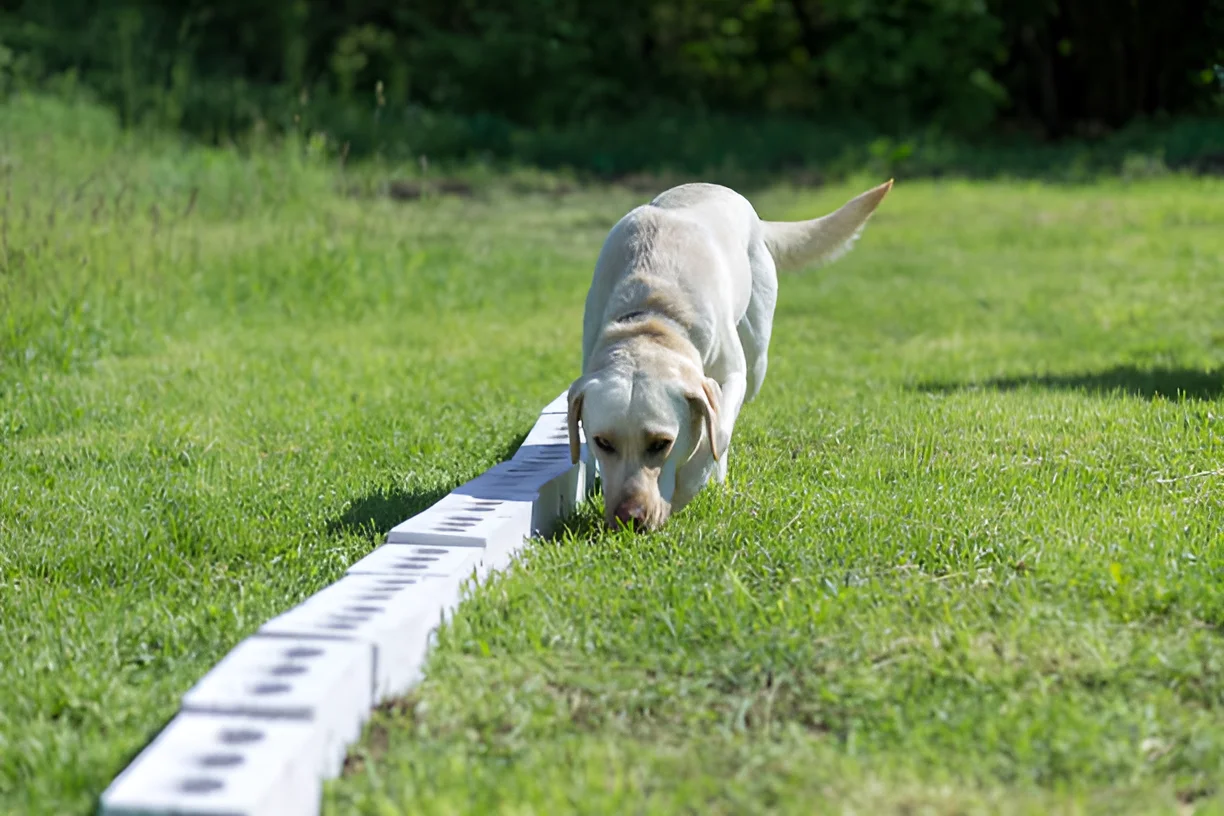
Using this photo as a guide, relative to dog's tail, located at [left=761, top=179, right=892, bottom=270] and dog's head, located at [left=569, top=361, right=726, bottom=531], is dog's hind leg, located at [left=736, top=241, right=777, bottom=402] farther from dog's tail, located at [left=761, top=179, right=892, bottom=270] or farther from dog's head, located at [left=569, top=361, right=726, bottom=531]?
dog's head, located at [left=569, top=361, right=726, bottom=531]

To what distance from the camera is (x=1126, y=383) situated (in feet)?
22.8

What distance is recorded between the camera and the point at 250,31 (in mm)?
31141

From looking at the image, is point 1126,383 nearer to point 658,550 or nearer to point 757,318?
point 757,318

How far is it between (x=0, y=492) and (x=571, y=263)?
848 centimetres

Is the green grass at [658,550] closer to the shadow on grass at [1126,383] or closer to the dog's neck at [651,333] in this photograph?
the shadow on grass at [1126,383]

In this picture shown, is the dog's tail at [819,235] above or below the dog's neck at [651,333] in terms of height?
above

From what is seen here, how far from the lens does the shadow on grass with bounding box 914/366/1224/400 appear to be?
6582 millimetres

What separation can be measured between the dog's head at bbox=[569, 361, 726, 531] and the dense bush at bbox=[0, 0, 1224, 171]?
17.4m

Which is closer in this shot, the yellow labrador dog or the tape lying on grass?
the tape lying on grass

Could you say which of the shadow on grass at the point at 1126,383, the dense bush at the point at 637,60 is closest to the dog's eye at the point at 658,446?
the shadow on grass at the point at 1126,383

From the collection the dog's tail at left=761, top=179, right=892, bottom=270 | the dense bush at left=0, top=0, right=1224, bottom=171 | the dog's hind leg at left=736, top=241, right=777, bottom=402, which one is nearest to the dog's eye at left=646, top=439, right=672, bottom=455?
the dog's hind leg at left=736, top=241, right=777, bottom=402

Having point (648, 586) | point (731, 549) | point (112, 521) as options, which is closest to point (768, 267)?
point (731, 549)

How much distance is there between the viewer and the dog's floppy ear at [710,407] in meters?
4.36

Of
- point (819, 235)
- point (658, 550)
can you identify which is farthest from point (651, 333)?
point (819, 235)
